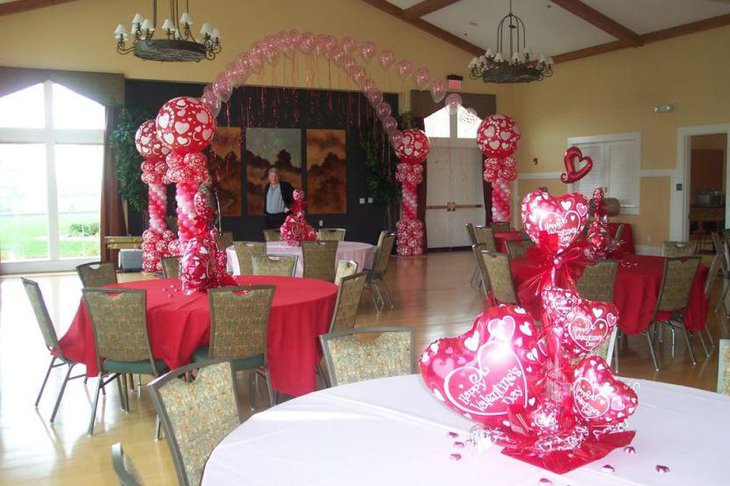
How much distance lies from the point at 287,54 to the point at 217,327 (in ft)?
26.7

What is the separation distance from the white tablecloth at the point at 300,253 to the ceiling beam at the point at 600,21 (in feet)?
21.3

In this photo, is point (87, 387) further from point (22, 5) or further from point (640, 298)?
point (22, 5)

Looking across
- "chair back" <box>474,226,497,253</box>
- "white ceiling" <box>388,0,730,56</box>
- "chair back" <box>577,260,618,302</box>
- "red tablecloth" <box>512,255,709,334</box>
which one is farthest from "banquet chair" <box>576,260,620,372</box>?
"white ceiling" <box>388,0,730,56</box>

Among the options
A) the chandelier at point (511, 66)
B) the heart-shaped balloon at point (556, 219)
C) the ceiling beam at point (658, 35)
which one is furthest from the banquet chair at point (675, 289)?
the ceiling beam at point (658, 35)

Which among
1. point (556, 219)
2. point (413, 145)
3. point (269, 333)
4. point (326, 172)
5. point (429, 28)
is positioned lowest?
point (269, 333)

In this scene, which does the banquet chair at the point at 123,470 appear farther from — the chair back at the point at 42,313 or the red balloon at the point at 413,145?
the red balloon at the point at 413,145

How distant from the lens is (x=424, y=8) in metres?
13.8

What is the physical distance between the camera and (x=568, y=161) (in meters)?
2.77

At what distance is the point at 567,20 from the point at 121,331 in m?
11.2

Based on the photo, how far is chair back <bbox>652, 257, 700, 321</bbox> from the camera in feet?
19.4

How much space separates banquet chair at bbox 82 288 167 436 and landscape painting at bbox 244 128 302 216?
9628 millimetres

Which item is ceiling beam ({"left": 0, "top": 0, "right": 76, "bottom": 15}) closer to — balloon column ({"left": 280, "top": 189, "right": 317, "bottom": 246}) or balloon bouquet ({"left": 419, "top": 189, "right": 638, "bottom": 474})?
balloon column ({"left": 280, "top": 189, "right": 317, "bottom": 246})

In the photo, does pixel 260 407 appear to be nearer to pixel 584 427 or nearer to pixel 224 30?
pixel 584 427

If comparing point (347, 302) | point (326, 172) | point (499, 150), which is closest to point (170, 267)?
point (347, 302)
